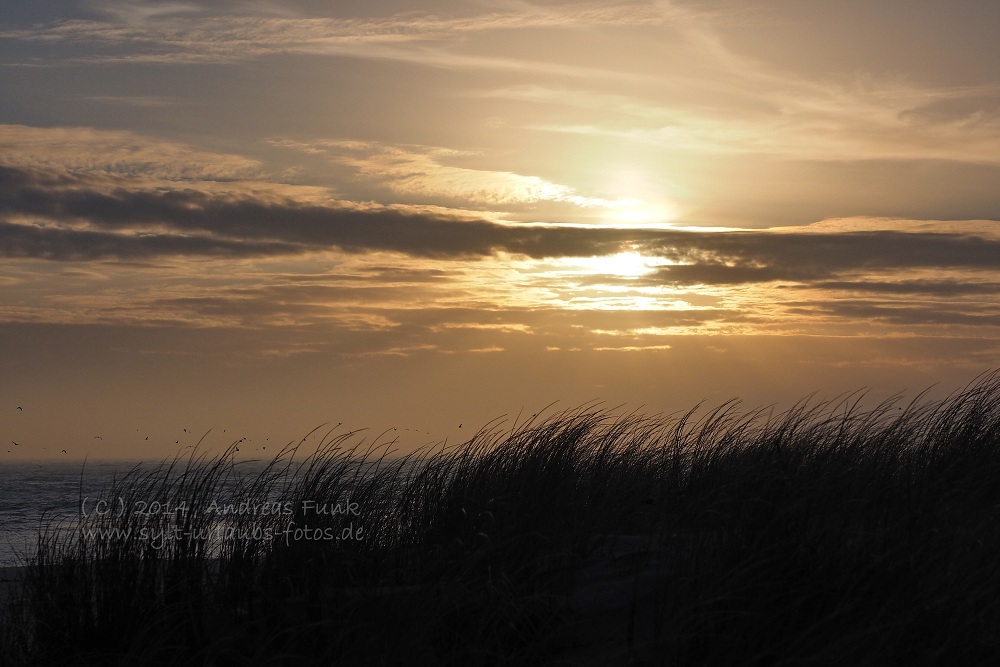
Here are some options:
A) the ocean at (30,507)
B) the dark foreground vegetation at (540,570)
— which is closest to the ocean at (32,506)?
the ocean at (30,507)

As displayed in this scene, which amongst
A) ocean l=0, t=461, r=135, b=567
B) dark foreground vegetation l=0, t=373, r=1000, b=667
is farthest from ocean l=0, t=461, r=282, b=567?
dark foreground vegetation l=0, t=373, r=1000, b=667

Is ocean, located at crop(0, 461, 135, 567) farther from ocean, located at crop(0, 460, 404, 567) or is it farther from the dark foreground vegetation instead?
the dark foreground vegetation

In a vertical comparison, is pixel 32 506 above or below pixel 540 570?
below

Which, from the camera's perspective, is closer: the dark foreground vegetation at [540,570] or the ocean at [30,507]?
the dark foreground vegetation at [540,570]

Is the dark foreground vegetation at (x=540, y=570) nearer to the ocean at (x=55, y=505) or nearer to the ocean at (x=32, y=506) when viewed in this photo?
the ocean at (x=55, y=505)

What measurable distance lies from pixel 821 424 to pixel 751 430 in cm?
131

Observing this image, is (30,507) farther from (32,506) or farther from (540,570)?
(540,570)

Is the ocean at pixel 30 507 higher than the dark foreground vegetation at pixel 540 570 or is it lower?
lower

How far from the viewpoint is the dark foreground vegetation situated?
13.1 ft

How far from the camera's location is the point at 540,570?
5.12 metres

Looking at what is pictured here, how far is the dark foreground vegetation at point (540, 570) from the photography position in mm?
3979

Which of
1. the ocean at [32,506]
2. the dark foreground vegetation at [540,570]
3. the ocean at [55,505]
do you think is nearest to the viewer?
the dark foreground vegetation at [540,570]

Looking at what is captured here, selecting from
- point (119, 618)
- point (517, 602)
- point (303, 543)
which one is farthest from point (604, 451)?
point (119, 618)

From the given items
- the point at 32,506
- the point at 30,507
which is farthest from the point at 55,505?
the point at 32,506
